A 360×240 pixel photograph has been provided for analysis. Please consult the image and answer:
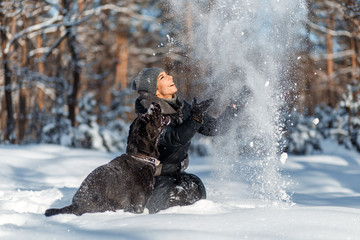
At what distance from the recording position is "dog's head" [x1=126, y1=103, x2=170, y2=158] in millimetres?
2998

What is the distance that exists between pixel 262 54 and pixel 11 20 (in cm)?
838

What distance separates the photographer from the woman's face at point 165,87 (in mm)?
3439

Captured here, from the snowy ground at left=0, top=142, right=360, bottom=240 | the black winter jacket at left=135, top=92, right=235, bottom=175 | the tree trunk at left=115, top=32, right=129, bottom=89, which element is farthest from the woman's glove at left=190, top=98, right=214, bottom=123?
the tree trunk at left=115, top=32, right=129, bottom=89

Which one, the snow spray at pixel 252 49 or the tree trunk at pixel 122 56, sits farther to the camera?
the tree trunk at pixel 122 56

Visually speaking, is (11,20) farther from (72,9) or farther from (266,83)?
(266,83)

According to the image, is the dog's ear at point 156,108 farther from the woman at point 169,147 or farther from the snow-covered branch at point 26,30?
the snow-covered branch at point 26,30

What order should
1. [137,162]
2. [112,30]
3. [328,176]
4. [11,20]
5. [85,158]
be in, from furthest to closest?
[112,30], [11,20], [85,158], [328,176], [137,162]

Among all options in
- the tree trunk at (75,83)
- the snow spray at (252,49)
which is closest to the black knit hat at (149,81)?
the snow spray at (252,49)

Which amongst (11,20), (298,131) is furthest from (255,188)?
(11,20)

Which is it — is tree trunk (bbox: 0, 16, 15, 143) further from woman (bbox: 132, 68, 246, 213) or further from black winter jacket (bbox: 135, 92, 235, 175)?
black winter jacket (bbox: 135, 92, 235, 175)

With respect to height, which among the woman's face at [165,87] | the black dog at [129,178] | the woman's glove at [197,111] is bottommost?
the black dog at [129,178]

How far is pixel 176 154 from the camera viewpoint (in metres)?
3.40

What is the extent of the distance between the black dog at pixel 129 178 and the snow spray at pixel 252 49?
1.19 metres

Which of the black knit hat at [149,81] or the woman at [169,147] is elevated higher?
the black knit hat at [149,81]
